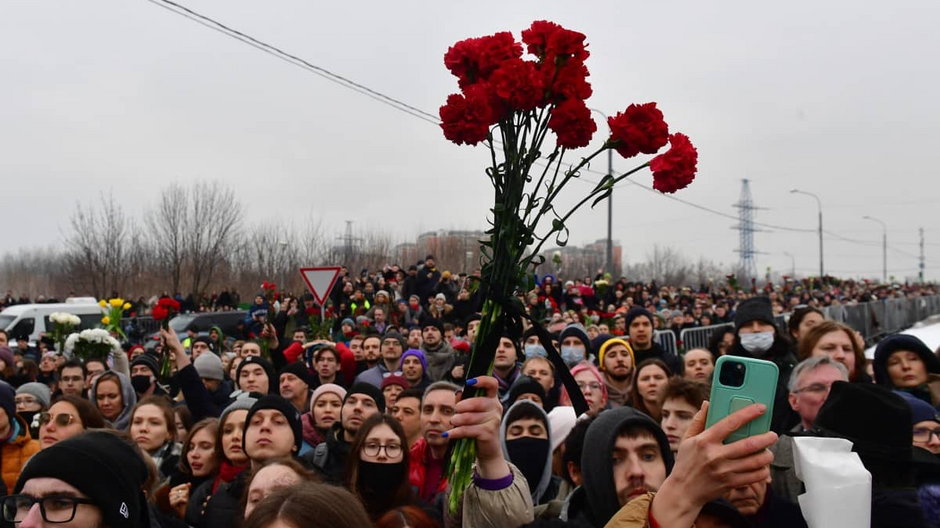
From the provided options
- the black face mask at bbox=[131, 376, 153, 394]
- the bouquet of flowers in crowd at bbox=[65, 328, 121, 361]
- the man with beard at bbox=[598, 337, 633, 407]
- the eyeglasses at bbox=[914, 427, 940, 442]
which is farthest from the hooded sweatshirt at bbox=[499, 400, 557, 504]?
the bouquet of flowers in crowd at bbox=[65, 328, 121, 361]

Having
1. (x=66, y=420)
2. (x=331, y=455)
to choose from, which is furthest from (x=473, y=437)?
(x=66, y=420)

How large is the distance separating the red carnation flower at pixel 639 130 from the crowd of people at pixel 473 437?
0.83 m

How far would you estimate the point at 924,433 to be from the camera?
3.33m

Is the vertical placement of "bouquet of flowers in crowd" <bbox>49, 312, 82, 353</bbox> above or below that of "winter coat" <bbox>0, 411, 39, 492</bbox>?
above

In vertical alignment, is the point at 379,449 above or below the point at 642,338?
below

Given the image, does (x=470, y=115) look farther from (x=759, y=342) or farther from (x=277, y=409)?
(x=759, y=342)

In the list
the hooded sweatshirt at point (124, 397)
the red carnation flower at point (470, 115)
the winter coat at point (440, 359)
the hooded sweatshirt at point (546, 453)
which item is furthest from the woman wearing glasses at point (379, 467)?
the winter coat at point (440, 359)

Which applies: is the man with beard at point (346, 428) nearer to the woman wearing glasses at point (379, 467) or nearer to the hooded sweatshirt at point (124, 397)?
the woman wearing glasses at point (379, 467)

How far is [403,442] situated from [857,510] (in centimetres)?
291

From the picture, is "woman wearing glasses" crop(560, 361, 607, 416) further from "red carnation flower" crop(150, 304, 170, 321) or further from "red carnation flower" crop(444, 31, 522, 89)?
"red carnation flower" crop(150, 304, 170, 321)

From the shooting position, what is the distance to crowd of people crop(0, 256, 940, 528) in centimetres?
217

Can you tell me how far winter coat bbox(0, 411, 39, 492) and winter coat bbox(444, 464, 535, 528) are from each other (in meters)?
3.94

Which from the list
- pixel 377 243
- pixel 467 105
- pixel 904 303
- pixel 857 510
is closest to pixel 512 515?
pixel 857 510

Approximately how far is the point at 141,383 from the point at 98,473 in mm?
5627
